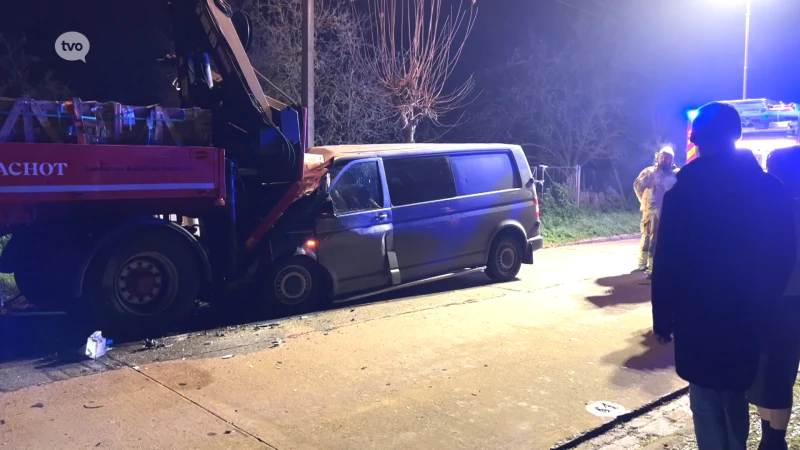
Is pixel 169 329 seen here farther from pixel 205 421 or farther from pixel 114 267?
pixel 205 421

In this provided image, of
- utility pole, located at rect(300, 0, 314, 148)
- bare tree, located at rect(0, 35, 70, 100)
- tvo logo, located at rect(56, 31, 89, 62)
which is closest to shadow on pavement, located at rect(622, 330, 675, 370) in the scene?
utility pole, located at rect(300, 0, 314, 148)

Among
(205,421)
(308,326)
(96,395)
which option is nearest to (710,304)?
(205,421)

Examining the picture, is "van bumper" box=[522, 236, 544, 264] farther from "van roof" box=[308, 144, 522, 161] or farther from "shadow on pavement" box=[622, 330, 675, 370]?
"shadow on pavement" box=[622, 330, 675, 370]

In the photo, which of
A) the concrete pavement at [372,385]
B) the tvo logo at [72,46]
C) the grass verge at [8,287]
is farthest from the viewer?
the tvo logo at [72,46]

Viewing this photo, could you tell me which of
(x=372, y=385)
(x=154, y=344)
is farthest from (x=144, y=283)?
(x=372, y=385)

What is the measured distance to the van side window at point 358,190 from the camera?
7.47m

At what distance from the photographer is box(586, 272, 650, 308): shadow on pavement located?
8125 millimetres

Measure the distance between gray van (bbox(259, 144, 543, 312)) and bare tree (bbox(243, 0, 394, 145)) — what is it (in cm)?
687

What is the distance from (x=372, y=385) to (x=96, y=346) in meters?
Answer: 2.57

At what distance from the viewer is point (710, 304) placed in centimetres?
281

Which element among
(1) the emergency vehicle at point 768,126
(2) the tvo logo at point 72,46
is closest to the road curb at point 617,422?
(1) the emergency vehicle at point 768,126

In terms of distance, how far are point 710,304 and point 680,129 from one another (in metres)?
27.3

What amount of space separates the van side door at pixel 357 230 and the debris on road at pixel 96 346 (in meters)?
2.37

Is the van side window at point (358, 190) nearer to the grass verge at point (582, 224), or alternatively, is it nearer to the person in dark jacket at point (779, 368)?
the person in dark jacket at point (779, 368)
